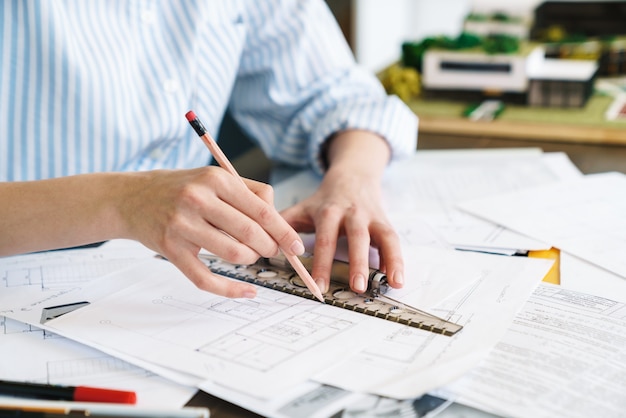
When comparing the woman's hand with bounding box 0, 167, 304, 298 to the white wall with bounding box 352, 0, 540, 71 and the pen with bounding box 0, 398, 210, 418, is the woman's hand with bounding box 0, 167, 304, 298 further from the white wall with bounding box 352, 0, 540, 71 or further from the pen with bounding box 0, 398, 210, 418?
the white wall with bounding box 352, 0, 540, 71

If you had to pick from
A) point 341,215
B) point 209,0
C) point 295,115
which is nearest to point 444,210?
point 341,215

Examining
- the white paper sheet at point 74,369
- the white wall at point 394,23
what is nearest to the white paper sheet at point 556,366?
the white paper sheet at point 74,369

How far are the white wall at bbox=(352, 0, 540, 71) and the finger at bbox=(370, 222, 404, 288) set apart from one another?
2.15 metres

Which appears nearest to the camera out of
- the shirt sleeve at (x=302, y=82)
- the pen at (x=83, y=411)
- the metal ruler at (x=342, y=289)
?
the pen at (x=83, y=411)

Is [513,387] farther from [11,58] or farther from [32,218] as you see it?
[11,58]

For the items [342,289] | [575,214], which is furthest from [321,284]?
[575,214]

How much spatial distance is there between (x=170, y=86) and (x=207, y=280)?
0.46 m

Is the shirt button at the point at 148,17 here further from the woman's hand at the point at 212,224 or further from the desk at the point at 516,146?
the woman's hand at the point at 212,224

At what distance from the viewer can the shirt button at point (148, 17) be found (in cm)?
98

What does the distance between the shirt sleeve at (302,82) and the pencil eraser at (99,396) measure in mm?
625

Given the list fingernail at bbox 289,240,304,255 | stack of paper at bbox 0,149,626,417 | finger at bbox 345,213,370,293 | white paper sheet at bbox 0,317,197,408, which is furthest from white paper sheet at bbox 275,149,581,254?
white paper sheet at bbox 0,317,197,408

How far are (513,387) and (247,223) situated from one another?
26 centimetres

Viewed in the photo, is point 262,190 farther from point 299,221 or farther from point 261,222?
point 299,221

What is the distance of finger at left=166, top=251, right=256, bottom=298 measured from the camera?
24.3 inches
